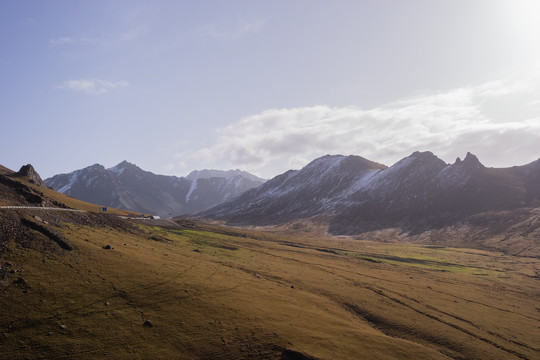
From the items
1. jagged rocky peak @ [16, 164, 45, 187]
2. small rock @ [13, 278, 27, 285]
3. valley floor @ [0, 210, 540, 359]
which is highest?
jagged rocky peak @ [16, 164, 45, 187]

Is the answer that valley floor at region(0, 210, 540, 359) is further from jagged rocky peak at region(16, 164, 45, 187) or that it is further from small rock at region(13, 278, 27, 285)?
jagged rocky peak at region(16, 164, 45, 187)

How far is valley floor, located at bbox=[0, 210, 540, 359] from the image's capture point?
3041cm

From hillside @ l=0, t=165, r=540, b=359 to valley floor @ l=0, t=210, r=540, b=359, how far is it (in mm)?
153

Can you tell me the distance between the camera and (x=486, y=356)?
134 ft

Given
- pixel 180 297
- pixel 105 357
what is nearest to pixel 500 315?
pixel 180 297

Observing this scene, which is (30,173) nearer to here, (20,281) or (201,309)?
(20,281)

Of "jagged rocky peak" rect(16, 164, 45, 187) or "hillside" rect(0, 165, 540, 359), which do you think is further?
"jagged rocky peak" rect(16, 164, 45, 187)

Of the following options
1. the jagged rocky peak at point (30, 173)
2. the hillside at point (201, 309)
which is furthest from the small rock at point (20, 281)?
the jagged rocky peak at point (30, 173)

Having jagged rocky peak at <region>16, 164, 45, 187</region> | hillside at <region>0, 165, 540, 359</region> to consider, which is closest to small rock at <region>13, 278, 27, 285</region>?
hillside at <region>0, 165, 540, 359</region>

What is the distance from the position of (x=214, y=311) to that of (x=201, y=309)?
65.7 inches

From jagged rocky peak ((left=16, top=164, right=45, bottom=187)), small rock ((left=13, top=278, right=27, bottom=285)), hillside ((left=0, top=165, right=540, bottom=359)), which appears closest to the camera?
hillside ((left=0, top=165, right=540, bottom=359))

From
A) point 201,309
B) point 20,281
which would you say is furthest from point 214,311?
point 20,281

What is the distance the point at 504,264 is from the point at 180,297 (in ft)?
416

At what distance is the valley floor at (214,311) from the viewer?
3041cm
